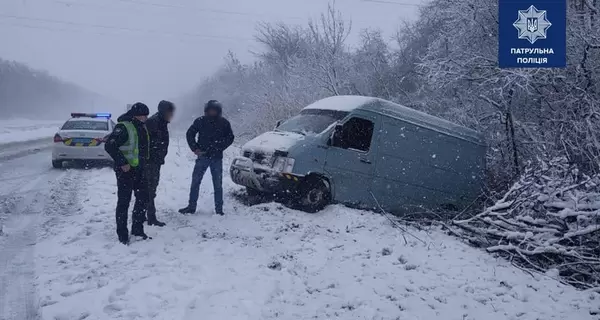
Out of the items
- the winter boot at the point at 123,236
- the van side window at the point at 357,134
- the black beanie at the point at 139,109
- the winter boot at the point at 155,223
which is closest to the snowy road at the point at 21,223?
the winter boot at the point at 123,236

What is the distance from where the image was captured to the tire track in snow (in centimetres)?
389

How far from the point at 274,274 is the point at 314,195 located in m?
3.03

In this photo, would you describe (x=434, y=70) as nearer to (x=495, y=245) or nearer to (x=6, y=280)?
→ (x=495, y=245)

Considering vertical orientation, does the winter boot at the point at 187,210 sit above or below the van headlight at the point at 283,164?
below

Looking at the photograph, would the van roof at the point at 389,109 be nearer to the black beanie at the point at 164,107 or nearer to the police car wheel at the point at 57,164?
the black beanie at the point at 164,107

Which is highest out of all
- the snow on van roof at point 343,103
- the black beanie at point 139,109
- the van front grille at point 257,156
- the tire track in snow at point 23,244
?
the snow on van roof at point 343,103

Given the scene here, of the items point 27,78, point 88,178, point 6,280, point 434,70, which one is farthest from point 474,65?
point 27,78

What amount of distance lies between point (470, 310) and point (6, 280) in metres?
4.67

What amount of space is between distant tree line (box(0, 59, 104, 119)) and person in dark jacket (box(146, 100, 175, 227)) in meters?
47.4

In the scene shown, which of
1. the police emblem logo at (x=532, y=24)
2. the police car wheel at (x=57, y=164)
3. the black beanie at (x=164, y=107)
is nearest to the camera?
the black beanie at (x=164, y=107)

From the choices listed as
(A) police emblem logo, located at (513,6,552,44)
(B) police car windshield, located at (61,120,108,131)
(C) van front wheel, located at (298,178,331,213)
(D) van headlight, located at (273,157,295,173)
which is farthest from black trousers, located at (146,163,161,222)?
(A) police emblem logo, located at (513,6,552,44)

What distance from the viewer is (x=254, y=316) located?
157 inches

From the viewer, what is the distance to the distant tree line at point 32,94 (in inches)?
1900

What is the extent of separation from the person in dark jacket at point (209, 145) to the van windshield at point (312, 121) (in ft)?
5.56
